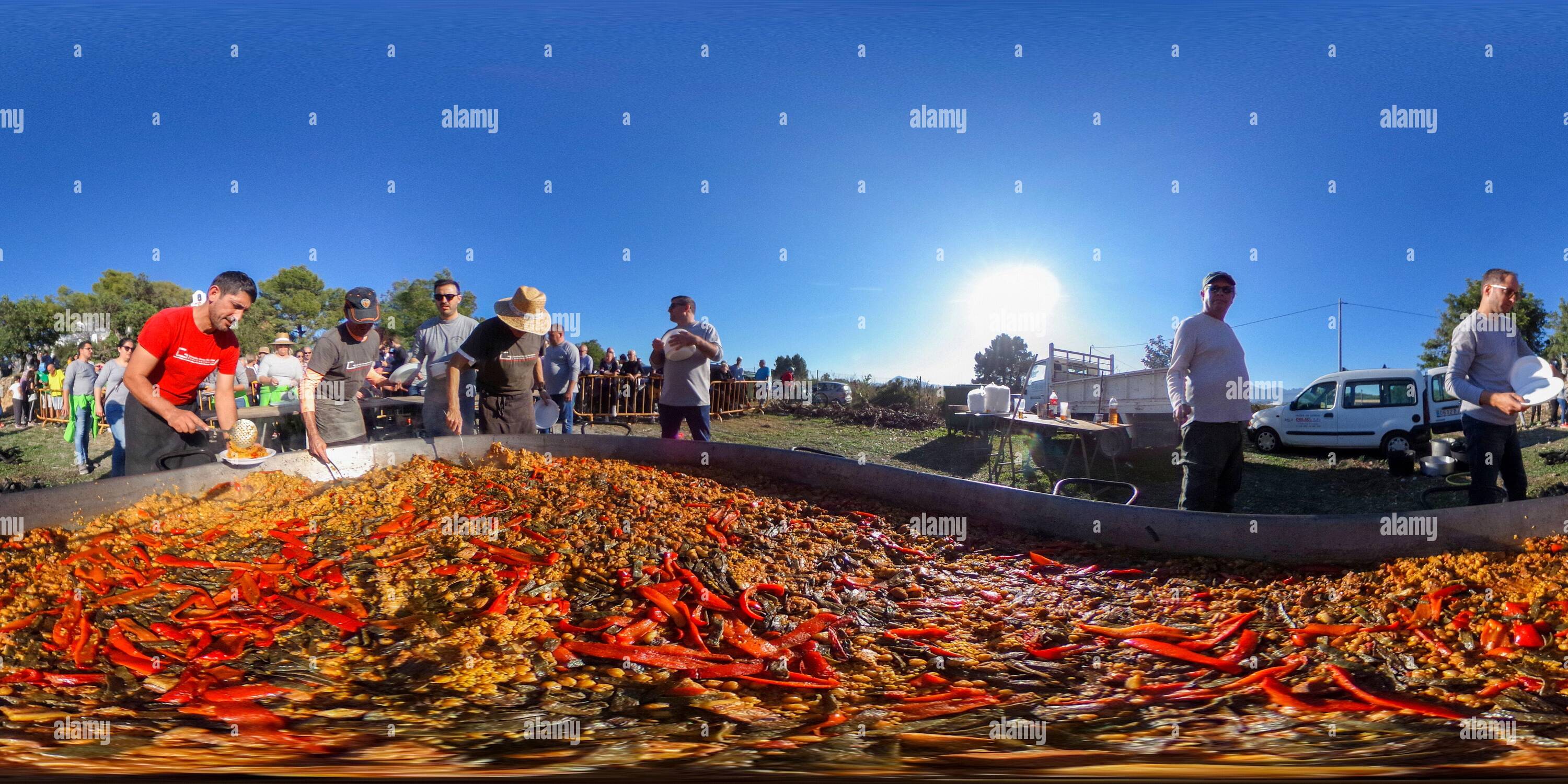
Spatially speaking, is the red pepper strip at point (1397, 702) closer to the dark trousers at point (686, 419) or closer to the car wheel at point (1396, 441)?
the dark trousers at point (686, 419)

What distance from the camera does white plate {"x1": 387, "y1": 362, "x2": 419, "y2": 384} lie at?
5613 mm

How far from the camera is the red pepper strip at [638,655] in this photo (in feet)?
4.75

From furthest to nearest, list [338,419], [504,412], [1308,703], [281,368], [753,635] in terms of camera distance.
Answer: [281,368] < [504,412] < [338,419] < [753,635] < [1308,703]

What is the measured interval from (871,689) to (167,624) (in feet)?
5.26

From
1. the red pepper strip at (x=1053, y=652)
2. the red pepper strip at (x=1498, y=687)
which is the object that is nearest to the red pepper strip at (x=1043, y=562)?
the red pepper strip at (x=1053, y=652)

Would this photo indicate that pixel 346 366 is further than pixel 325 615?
A: Yes

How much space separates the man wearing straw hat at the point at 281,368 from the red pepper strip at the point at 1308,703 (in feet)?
24.6

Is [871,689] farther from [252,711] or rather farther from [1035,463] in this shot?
[1035,463]

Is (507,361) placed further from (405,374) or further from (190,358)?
(405,374)

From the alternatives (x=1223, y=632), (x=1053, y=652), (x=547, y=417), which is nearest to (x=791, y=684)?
(x=1053, y=652)

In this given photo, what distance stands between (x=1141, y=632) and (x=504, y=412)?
380 centimetres

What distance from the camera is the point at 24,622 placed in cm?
165

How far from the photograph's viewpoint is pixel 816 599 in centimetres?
195

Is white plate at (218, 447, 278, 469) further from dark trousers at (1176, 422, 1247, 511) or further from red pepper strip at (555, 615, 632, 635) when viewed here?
dark trousers at (1176, 422, 1247, 511)
